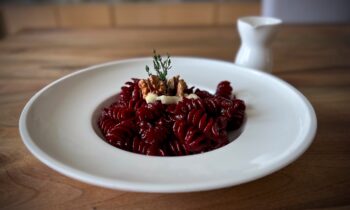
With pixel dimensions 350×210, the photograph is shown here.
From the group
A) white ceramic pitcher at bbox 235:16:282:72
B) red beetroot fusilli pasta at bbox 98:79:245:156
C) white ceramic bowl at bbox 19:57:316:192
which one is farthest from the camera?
white ceramic pitcher at bbox 235:16:282:72

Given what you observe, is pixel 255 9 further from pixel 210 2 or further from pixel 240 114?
pixel 240 114

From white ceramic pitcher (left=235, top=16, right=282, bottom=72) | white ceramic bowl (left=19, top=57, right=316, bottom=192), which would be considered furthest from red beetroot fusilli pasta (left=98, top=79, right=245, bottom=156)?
white ceramic pitcher (left=235, top=16, right=282, bottom=72)

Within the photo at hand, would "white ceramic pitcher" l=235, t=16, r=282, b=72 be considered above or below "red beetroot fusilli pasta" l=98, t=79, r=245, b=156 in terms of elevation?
above

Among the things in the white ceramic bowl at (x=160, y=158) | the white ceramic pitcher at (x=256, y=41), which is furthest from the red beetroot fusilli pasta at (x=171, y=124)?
the white ceramic pitcher at (x=256, y=41)

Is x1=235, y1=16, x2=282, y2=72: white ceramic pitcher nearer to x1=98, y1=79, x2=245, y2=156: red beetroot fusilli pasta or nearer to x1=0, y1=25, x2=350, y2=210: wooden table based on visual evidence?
x1=0, y1=25, x2=350, y2=210: wooden table

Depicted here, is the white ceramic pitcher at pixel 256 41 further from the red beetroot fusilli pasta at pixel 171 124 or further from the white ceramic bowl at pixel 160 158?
the red beetroot fusilli pasta at pixel 171 124

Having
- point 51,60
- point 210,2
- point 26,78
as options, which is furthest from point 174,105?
point 210,2

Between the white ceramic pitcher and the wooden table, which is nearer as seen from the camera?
the wooden table
